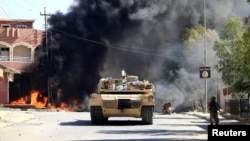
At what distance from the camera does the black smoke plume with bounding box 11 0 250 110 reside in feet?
181

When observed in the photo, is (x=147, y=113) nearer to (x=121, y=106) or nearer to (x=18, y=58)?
(x=121, y=106)

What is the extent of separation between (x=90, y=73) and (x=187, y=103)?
1056 cm

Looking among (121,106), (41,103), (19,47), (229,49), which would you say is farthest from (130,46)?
(121,106)

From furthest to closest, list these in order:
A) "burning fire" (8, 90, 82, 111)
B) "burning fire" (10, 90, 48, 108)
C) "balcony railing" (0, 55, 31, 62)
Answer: "balcony railing" (0, 55, 31, 62)
"burning fire" (10, 90, 48, 108)
"burning fire" (8, 90, 82, 111)

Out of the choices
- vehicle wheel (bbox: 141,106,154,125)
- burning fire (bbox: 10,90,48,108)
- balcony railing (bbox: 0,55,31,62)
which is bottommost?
vehicle wheel (bbox: 141,106,154,125)

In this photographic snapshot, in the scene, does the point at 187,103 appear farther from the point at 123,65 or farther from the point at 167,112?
the point at 167,112

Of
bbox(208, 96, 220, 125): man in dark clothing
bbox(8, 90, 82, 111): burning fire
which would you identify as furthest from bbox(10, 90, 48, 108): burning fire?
bbox(208, 96, 220, 125): man in dark clothing

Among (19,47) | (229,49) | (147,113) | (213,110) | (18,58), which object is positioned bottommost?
(147,113)

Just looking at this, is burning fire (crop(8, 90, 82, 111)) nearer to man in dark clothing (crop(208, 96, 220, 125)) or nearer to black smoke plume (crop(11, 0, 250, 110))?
black smoke plume (crop(11, 0, 250, 110))

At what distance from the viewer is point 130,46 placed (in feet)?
201

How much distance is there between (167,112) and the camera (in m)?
41.9

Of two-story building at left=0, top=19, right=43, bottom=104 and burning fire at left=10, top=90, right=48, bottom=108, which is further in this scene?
two-story building at left=0, top=19, right=43, bottom=104

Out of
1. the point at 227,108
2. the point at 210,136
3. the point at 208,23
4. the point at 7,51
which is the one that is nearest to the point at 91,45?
the point at 7,51

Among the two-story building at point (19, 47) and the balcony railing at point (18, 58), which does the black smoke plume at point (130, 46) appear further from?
the balcony railing at point (18, 58)
